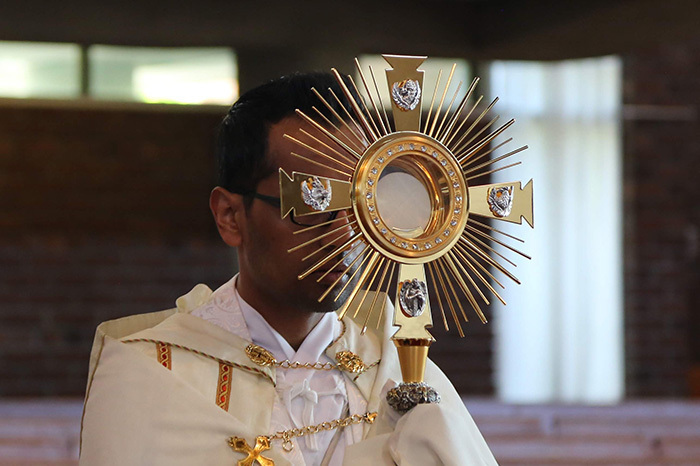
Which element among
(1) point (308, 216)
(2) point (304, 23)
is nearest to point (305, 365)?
(1) point (308, 216)

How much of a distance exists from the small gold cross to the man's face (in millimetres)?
216

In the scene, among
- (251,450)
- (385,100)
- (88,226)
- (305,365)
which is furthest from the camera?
(88,226)

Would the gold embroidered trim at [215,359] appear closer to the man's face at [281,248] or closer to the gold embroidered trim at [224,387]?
the gold embroidered trim at [224,387]

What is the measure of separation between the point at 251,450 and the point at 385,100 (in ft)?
11.8

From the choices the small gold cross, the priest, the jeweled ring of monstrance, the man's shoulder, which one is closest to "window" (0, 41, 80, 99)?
the man's shoulder

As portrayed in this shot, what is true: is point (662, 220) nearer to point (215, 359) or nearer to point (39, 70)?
point (39, 70)

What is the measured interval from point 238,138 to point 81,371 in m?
3.79

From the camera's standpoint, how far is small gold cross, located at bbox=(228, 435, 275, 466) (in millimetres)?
1485

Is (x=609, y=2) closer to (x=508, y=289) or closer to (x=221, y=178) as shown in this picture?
(x=508, y=289)

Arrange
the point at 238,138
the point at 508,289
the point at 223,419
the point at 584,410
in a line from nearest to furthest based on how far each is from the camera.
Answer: the point at 223,419 < the point at 238,138 < the point at 584,410 < the point at 508,289

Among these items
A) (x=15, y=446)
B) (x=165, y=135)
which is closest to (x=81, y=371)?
(x=165, y=135)

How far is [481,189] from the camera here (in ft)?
Result: 4.43

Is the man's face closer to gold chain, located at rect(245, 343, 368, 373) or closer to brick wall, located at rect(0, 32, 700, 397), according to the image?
gold chain, located at rect(245, 343, 368, 373)

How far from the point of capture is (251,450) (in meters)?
1.50
